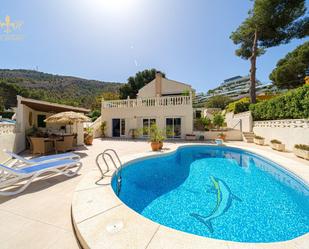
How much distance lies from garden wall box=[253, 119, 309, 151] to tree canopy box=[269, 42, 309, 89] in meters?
17.2

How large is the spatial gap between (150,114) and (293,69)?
24480 millimetres

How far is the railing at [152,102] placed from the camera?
46.6 feet

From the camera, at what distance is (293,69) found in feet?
71.1

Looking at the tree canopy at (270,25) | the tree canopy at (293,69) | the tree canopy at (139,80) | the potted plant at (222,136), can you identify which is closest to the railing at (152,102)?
the potted plant at (222,136)

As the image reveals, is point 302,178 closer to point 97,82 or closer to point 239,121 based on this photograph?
point 239,121

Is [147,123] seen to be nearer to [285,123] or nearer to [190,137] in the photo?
[190,137]

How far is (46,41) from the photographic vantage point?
12.6 meters

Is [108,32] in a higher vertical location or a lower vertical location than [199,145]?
higher

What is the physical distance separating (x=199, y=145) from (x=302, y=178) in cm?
639

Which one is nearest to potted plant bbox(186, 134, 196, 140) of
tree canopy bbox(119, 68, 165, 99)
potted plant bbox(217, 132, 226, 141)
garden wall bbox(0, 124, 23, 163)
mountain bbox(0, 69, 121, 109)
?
potted plant bbox(217, 132, 226, 141)

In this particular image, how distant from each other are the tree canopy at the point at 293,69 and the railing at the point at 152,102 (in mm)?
→ 20625

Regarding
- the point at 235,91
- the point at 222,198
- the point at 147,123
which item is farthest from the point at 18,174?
the point at 235,91

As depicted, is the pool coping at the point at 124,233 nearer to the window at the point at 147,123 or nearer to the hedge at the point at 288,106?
the hedge at the point at 288,106

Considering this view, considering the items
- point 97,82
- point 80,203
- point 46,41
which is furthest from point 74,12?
point 97,82
